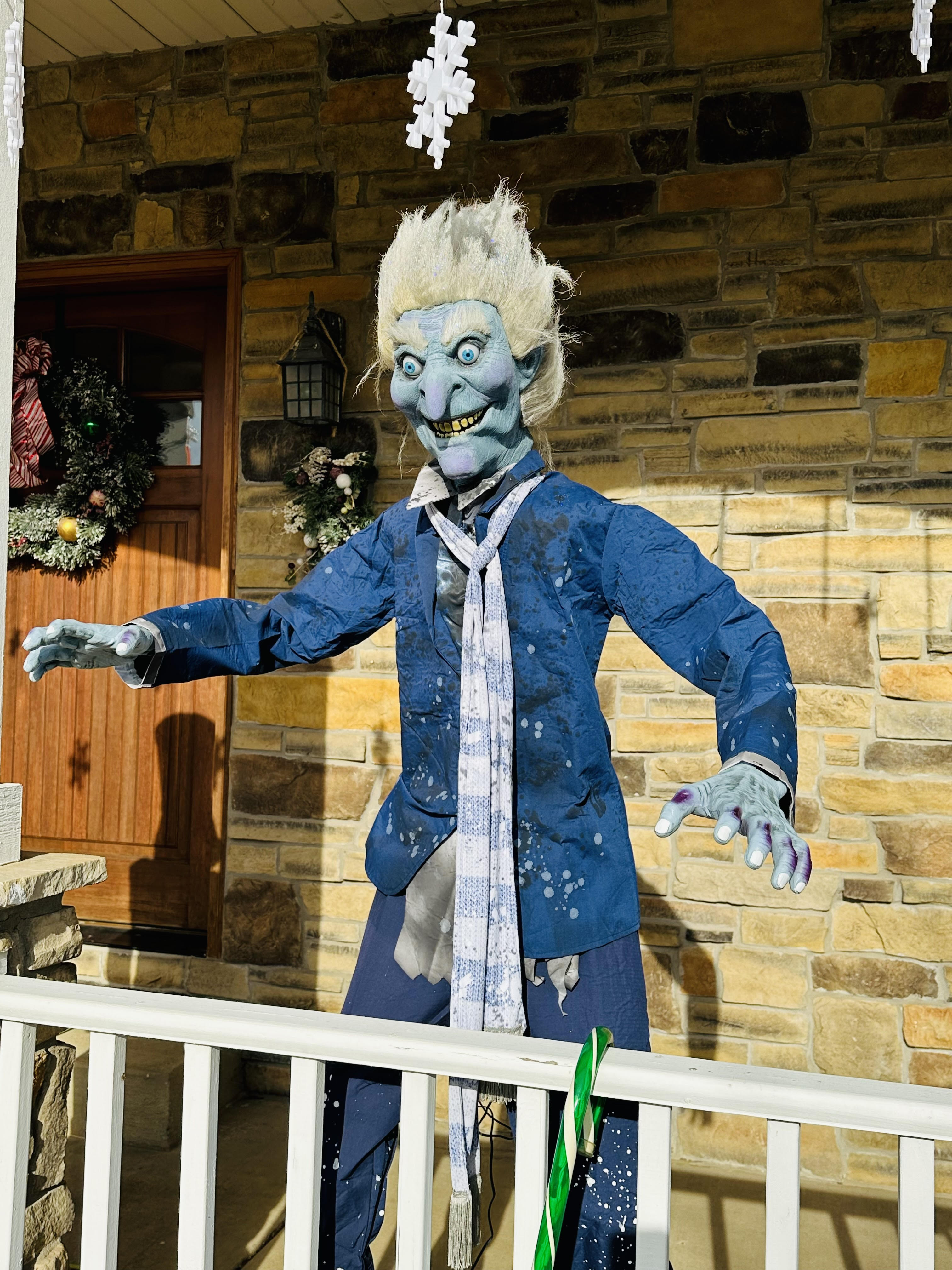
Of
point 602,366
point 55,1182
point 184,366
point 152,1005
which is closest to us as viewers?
point 152,1005

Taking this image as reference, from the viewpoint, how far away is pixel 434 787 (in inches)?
65.5

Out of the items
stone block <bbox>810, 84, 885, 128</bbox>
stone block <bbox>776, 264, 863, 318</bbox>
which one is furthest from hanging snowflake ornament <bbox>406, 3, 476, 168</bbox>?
stone block <bbox>810, 84, 885, 128</bbox>

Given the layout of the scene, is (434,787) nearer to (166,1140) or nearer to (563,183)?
(166,1140)

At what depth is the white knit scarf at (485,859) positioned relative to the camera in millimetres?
1529

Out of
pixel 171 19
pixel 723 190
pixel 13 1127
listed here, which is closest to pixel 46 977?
pixel 13 1127

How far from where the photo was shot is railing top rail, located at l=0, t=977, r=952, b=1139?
1.17 meters

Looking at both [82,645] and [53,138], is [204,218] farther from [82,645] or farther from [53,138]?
[82,645]

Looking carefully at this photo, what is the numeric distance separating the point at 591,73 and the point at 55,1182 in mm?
3238

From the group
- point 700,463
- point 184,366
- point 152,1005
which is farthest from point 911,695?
point 184,366

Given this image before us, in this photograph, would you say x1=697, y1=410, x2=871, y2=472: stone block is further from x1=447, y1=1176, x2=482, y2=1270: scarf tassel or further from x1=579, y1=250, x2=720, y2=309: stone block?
x1=447, y1=1176, x2=482, y2=1270: scarf tassel

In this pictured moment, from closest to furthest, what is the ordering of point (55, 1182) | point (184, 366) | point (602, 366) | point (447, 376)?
point (447, 376), point (55, 1182), point (602, 366), point (184, 366)

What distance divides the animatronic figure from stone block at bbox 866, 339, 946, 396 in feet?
5.70

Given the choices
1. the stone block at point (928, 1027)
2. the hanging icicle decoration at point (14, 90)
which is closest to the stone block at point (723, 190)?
the hanging icicle decoration at point (14, 90)

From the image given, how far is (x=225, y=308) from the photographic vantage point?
12.5 ft
